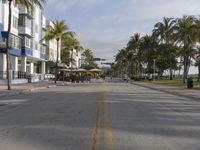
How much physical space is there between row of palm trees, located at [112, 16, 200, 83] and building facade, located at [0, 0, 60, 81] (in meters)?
25.1

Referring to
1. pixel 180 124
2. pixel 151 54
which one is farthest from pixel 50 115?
pixel 151 54

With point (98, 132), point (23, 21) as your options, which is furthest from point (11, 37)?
point (98, 132)

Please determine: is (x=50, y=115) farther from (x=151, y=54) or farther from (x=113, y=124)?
(x=151, y=54)

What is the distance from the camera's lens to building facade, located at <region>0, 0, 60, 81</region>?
5988cm

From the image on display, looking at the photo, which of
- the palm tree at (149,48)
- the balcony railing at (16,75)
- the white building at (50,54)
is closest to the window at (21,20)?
the balcony railing at (16,75)

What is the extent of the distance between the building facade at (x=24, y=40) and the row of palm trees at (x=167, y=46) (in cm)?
2513

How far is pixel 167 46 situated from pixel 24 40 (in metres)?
48.5

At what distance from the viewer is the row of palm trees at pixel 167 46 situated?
76.4 m

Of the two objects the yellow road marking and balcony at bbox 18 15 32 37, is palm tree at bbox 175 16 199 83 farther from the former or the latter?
the yellow road marking

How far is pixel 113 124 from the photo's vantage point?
48.6ft

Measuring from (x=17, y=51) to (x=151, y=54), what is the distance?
53861 millimetres

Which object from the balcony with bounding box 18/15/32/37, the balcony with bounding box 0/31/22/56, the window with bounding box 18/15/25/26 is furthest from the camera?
the balcony with bounding box 18/15/32/37

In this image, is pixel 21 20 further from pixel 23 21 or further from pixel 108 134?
pixel 108 134

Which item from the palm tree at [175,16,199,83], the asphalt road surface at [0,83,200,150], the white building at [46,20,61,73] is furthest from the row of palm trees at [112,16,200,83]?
the asphalt road surface at [0,83,200,150]
